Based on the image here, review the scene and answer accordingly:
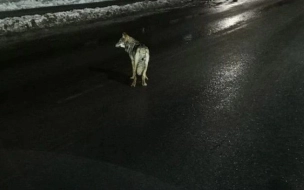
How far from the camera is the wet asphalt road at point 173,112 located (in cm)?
492

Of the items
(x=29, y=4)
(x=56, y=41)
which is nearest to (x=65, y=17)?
(x=29, y=4)

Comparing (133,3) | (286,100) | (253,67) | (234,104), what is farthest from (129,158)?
(133,3)

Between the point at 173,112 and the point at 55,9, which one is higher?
the point at 55,9

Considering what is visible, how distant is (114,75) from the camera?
820cm

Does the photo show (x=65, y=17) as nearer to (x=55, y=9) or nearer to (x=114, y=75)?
(x=55, y=9)

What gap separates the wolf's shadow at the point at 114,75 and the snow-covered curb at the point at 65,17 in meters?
5.09

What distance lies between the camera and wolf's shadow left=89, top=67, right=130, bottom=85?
25.9ft

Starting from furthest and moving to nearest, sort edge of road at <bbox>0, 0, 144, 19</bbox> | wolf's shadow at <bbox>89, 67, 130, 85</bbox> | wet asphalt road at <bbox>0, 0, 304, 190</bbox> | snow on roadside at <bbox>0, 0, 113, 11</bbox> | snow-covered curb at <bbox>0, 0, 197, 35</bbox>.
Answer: snow on roadside at <bbox>0, 0, 113, 11</bbox> → edge of road at <bbox>0, 0, 144, 19</bbox> → snow-covered curb at <bbox>0, 0, 197, 35</bbox> → wolf's shadow at <bbox>89, 67, 130, 85</bbox> → wet asphalt road at <bbox>0, 0, 304, 190</bbox>

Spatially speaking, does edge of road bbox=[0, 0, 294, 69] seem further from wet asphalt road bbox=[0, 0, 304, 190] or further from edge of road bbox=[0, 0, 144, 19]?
edge of road bbox=[0, 0, 144, 19]

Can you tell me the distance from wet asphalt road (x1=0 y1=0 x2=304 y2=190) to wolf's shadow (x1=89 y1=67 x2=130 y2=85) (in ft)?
0.08

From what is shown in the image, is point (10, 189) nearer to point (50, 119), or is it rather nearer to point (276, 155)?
point (50, 119)

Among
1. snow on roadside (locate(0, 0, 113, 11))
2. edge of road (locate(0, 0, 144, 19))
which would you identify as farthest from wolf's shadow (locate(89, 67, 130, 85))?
snow on roadside (locate(0, 0, 113, 11))

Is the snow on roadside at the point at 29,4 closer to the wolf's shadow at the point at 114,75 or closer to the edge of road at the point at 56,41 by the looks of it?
the edge of road at the point at 56,41

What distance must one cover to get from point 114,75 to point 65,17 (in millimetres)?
7303
